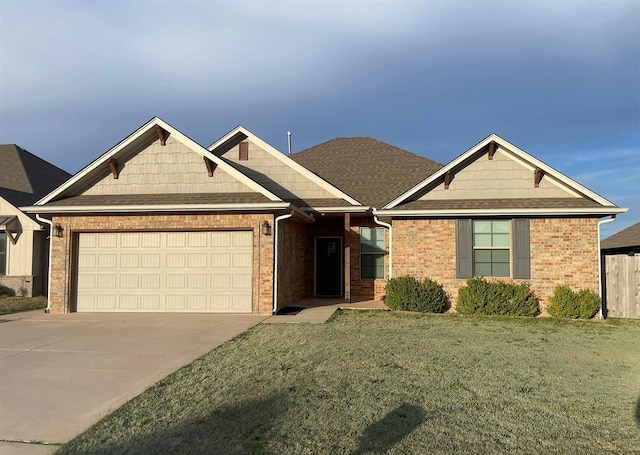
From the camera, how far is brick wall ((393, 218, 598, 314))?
11.3 m

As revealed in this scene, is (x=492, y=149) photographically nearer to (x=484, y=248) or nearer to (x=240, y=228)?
(x=484, y=248)

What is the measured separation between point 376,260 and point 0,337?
10329 millimetres

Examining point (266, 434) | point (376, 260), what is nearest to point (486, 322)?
point (376, 260)

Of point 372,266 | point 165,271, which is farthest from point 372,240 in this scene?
point 165,271

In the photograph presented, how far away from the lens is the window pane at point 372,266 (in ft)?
48.2

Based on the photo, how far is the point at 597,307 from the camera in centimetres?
1094

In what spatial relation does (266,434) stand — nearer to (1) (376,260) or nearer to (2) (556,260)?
(2) (556,260)

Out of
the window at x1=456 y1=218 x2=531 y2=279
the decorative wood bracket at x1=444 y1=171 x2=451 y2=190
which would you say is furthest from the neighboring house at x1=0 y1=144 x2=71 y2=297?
the window at x1=456 y1=218 x2=531 y2=279

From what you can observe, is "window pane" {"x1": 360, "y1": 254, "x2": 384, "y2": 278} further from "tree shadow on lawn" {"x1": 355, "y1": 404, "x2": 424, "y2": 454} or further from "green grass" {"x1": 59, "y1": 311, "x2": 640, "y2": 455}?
"tree shadow on lawn" {"x1": 355, "y1": 404, "x2": 424, "y2": 454}

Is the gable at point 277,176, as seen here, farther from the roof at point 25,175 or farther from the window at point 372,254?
the roof at point 25,175

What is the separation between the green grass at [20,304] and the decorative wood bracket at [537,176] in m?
15.0

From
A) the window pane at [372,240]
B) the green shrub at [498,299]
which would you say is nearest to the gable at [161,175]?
the window pane at [372,240]

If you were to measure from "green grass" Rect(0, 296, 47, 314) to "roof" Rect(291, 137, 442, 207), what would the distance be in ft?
34.1

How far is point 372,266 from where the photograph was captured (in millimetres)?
14727
